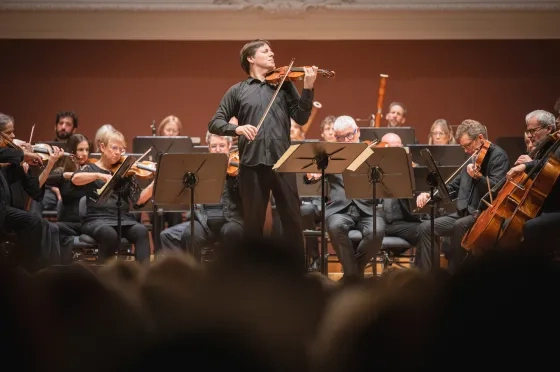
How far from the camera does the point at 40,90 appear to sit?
326 inches

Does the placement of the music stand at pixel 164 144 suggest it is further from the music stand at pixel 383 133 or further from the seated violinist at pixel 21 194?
the music stand at pixel 383 133

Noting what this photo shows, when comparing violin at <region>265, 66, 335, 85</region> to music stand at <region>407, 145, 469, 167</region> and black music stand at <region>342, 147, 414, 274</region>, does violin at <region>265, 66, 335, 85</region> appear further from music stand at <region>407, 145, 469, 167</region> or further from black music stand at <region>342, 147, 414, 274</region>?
music stand at <region>407, 145, 469, 167</region>

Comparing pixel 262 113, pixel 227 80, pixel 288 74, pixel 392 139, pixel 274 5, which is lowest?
pixel 392 139

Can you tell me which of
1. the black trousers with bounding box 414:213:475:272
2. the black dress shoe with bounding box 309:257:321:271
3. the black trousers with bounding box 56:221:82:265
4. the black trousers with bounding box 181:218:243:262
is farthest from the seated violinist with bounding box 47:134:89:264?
the black trousers with bounding box 414:213:475:272

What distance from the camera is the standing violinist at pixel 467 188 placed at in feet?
17.2

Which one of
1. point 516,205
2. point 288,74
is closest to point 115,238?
point 288,74

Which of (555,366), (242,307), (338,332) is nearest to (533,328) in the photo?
(555,366)

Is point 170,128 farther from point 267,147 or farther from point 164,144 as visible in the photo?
point 267,147

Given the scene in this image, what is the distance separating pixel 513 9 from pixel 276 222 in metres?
3.68

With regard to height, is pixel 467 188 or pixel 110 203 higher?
pixel 467 188

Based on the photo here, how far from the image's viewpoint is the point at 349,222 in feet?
17.9

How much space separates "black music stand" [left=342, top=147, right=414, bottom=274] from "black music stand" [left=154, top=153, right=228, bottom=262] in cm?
86

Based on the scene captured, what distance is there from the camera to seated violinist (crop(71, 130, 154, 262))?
208 inches

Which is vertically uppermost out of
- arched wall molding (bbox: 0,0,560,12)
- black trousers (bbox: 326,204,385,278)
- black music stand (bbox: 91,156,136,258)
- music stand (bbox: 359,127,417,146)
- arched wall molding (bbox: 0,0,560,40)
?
arched wall molding (bbox: 0,0,560,12)
